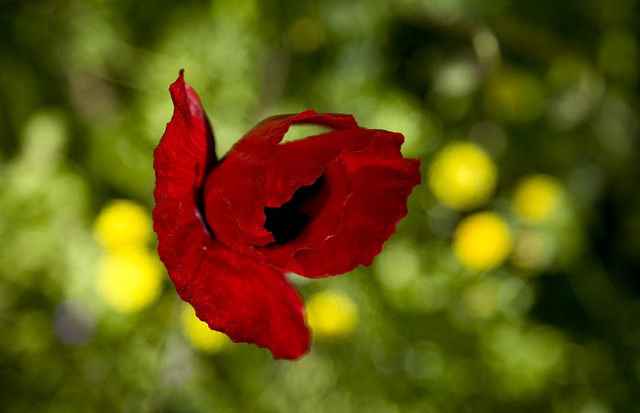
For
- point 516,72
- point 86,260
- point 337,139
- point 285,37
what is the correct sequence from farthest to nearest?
point 516,72 < point 285,37 < point 86,260 < point 337,139

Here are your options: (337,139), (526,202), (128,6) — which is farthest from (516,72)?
(337,139)

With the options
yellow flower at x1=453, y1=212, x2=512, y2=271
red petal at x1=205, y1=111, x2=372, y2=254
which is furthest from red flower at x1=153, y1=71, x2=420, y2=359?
yellow flower at x1=453, y1=212, x2=512, y2=271

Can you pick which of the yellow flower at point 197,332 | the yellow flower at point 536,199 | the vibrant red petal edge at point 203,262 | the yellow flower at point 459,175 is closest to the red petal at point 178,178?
the vibrant red petal edge at point 203,262

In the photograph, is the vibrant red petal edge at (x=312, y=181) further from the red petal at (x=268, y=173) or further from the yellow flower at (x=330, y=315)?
the yellow flower at (x=330, y=315)

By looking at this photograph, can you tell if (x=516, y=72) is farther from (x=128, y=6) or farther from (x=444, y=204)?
(x=128, y=6)

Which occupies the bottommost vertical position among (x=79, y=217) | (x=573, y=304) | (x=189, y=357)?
(x=189, y=357)

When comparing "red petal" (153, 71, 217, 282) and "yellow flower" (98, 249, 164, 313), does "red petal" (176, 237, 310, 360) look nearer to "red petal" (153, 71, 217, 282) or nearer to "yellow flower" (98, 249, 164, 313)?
"red petal" (153, 71, 217, 282)
